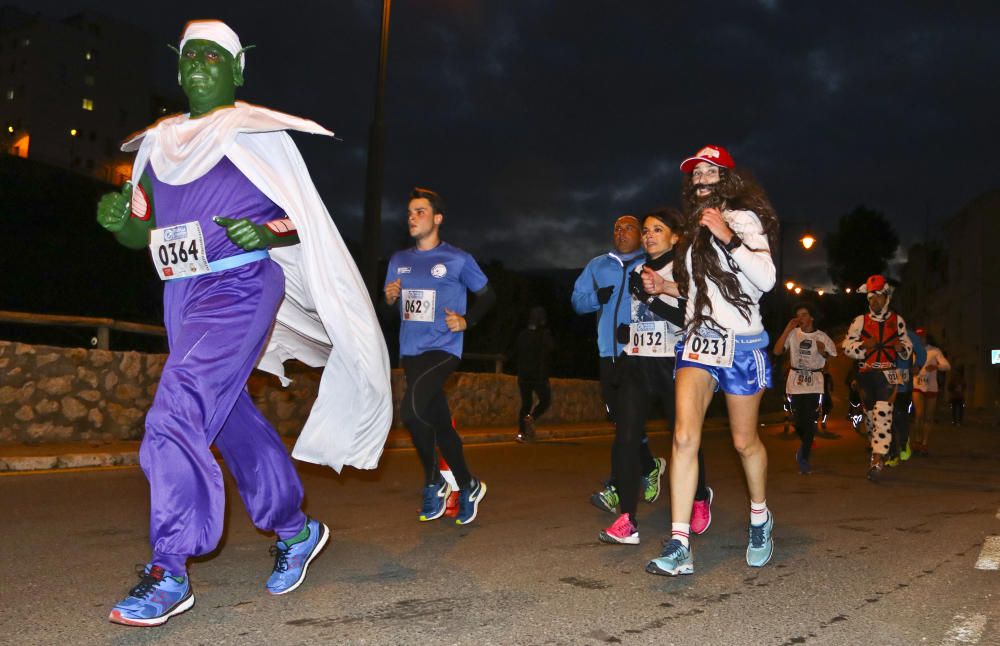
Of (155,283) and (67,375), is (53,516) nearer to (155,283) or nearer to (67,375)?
(67,375)

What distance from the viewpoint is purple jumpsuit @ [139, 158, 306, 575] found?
140 inches

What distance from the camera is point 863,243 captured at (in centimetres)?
7925

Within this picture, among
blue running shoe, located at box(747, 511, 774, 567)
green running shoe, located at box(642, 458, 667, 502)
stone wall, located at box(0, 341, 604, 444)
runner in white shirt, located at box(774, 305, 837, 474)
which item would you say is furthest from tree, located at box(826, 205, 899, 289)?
blue running shoe, located at box(747, 511, 774, 567)

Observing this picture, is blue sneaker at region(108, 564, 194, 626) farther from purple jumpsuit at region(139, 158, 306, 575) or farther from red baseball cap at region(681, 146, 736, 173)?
red baseball cap at region(681, 146, 736, 173)

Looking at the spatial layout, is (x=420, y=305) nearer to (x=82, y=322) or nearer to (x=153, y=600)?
(x=153, y=600)

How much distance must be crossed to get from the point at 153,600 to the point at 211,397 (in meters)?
0.73

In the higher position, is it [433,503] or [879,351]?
[879,351]

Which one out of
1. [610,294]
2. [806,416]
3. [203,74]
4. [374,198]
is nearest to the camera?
[203,74]

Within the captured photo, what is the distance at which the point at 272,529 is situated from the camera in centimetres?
415

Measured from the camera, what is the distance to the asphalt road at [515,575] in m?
3.69

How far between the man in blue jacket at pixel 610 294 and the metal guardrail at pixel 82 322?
502 centimetres

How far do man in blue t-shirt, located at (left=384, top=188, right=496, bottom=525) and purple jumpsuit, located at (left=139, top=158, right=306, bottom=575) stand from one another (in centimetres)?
193

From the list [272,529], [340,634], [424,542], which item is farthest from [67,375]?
[340,634]

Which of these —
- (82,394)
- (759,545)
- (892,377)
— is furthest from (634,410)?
(82,394)
